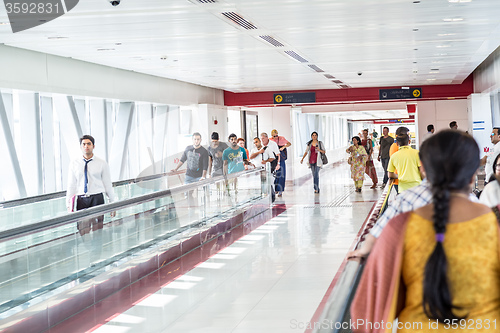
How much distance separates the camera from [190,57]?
14.6 m

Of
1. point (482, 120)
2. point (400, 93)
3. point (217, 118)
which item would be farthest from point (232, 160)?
point (400, 93)

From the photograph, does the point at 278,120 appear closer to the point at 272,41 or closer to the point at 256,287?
the point at 272,41

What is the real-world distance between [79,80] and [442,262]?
13640 mm

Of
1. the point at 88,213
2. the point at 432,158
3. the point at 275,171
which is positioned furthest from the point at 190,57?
the point at 432,158

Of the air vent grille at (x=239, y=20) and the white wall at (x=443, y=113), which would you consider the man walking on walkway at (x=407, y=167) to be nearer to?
the air vent grille at (x=239, y=20)

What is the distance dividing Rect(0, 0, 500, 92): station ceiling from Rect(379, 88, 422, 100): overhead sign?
5.97 meters

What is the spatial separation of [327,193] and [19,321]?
45.6 ft

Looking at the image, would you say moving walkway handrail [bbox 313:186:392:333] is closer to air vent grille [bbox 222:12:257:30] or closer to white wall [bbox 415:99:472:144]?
air vent grille [bbox 222:12:257:30]

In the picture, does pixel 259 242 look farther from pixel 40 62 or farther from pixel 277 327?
A: pixel 40 62

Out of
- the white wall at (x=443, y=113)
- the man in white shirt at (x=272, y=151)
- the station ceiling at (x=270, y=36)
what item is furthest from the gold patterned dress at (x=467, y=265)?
the white wall at (x=443, y=113)

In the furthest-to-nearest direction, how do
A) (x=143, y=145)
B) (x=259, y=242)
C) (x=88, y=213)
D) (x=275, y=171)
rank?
(x=143, y=145)
(x=275, y=171)
(x=259, y=242)
(x=88, y=213)

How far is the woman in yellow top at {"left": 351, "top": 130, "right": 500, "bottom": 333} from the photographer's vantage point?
2043mm

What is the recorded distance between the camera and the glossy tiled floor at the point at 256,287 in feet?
20.0

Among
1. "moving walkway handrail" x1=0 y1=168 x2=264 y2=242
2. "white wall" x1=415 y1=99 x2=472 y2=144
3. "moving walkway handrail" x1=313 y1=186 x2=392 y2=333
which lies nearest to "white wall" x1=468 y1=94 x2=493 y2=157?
"white wall" x1=415 y1=99 x2=472 y2=144
